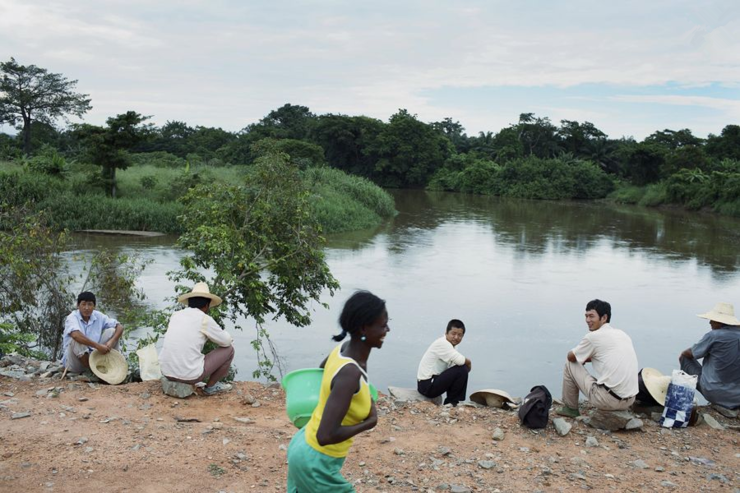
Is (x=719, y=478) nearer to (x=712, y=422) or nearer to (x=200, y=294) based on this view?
(x=712, y=422)

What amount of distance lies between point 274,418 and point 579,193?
1746 inches

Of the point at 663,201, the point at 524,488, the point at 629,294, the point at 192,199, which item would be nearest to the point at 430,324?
the point at 192,199

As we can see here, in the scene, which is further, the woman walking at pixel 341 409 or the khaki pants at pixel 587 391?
the khaki pants at pixel 587 391

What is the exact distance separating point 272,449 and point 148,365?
6.75 ft

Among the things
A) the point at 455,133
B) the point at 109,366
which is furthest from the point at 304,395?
the point at 455,133

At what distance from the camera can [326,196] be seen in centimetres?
2655

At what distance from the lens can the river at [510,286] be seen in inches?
381

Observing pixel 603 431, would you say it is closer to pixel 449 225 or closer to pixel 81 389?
pixel 81 389

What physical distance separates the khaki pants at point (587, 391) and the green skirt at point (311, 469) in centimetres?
331

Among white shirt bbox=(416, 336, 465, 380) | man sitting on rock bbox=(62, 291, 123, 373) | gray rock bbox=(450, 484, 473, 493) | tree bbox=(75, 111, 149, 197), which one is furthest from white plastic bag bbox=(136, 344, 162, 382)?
tree bbox=(75, 111, 149, 197)

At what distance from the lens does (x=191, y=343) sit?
5.50 m

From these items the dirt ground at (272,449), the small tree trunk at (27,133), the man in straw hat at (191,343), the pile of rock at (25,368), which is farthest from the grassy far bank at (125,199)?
the small tree trunk at (27,133)

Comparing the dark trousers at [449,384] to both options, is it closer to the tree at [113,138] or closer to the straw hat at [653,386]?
the straw hat at [653,386]

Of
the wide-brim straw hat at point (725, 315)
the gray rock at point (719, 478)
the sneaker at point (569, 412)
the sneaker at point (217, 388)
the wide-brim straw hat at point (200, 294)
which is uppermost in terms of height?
the wide-brim straw hat at point (200, 294)
